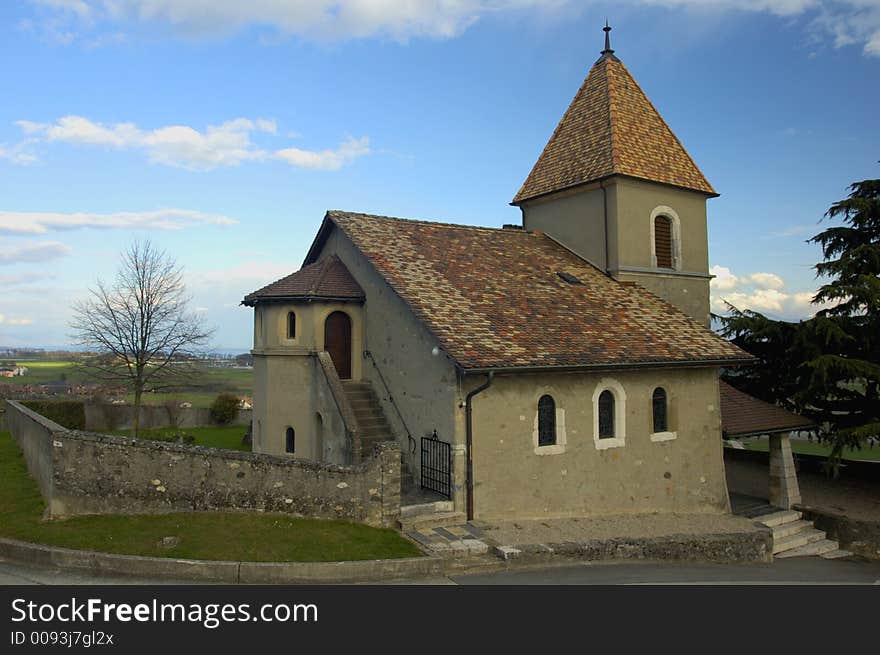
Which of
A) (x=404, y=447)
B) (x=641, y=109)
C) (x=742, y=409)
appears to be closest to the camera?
(x=404, y=447)

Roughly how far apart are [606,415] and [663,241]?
8.34 m

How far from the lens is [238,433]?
104ft

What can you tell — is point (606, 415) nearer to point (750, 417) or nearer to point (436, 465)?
point (436, 465)

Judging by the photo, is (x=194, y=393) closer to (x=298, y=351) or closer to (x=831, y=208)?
(x=298, y=351)

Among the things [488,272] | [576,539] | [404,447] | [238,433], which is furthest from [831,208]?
[238,433]

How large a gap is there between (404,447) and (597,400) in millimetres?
4949

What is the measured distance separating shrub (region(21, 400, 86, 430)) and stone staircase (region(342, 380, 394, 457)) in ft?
54.2

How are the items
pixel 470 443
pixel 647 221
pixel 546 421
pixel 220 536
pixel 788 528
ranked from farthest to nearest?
pixel 647 221, pixel 788 528, pixel 546 421, pixel 470 443, pixel 220 536

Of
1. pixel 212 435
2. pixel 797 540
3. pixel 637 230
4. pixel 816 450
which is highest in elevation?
pixel 637 230

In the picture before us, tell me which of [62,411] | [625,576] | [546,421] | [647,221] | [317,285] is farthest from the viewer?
[62,411]

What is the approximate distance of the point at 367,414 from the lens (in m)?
15.9

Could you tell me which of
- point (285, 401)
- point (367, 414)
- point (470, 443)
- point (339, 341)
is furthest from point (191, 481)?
point (339, 341)

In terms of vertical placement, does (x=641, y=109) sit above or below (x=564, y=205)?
above

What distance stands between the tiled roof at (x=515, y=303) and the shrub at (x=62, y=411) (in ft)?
50.6
